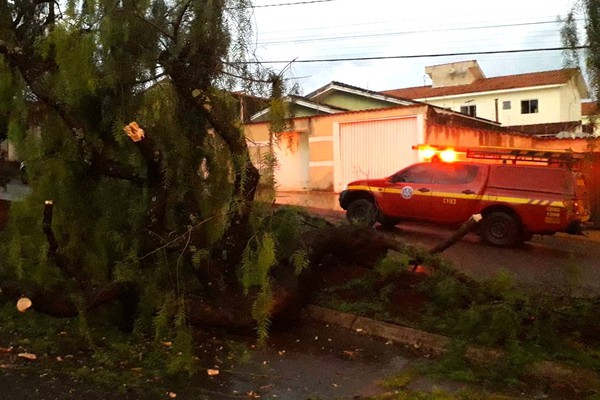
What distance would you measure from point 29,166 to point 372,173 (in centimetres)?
1544

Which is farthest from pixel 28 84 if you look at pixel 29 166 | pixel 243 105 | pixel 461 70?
pixel 461 70

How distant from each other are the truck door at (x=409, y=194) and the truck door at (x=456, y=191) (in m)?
0.17

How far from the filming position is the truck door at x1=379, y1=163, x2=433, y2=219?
13594 millimetres

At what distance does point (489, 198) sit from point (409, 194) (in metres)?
1.72

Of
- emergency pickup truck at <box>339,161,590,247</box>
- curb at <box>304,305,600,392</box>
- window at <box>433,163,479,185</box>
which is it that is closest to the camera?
curb at <box>304,305,600,392</box>

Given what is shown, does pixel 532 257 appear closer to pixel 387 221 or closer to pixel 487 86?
pixel 387 221

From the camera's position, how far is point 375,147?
21.0m

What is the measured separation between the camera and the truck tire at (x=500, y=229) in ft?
41.6

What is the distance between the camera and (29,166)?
6785mm

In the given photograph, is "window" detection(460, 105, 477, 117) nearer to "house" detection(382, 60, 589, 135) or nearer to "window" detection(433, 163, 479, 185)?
"house" detection(382, 60, 589, 135)

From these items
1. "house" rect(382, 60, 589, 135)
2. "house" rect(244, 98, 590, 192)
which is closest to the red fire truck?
"house" rect(244, 98, 590, 192)

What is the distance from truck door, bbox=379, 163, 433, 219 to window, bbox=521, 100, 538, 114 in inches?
1228

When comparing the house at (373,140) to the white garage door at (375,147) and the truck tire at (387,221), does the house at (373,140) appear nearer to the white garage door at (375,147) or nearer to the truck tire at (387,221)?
the white garage door at (375,147)

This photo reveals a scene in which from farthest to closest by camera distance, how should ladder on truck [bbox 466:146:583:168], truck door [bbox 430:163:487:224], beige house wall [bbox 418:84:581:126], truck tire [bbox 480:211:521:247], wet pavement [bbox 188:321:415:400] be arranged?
1. beige house wall [bbox 418:84:581:126]
2. truck door [bbox 430:163:487:224]
3. truck tire [bbox 480:211:521:247]
4. ladder on truck [bbox 466:146:583:168]
5. wet pavement [bbox 188:321:415:400]
